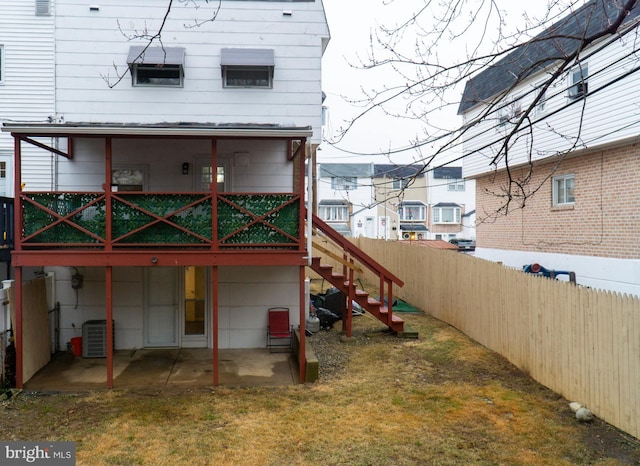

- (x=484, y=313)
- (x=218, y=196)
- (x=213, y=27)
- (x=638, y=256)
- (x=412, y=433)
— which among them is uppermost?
(x=213, y=27)

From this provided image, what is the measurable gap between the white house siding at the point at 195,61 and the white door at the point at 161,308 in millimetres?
3399

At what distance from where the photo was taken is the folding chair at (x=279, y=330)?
10.1 metres

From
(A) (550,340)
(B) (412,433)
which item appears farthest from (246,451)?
(A) (550,340)

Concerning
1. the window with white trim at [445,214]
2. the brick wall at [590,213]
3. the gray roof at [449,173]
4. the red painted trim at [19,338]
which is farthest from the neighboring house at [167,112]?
the gray roof at [449,173]

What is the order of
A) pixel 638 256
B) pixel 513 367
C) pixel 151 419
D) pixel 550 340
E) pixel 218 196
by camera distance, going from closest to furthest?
pixel 151 419
pixel 550 340
pixel 218 196
pixel 513 367
pixel 638 256

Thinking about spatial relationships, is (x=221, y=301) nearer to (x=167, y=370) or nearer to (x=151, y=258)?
(x=167, y=370)

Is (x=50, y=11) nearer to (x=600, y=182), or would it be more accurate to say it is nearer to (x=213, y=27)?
(x=213, y=27)

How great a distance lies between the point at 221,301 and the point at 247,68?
16.8 ft

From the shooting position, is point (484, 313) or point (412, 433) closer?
point (412, 433)

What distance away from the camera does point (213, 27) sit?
34.4 feet

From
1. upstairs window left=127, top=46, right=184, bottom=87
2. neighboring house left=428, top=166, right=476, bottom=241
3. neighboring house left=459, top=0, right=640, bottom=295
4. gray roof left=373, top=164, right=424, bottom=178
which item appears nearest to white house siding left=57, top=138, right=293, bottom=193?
upstairs window left=127, top=46, right=184, bottom=87

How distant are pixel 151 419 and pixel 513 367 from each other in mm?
6350

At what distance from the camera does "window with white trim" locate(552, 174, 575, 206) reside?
14.8 metres

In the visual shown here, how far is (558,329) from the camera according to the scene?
24.3 ft
